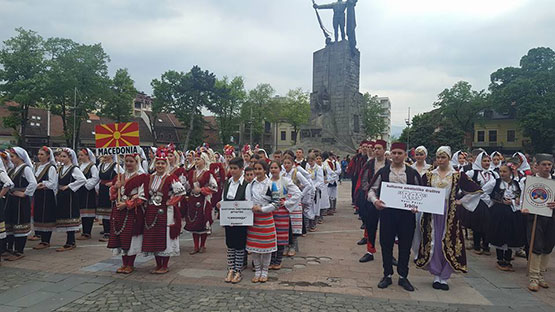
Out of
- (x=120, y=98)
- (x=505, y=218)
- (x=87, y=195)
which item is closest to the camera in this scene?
(x=505, y=218)

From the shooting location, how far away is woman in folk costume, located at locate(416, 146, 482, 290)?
5.09 metres

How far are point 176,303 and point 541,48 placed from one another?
1982 inches

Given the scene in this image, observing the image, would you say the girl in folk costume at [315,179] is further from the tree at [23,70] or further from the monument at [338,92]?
the tree at [23,70]

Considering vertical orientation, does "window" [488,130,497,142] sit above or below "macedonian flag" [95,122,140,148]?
above

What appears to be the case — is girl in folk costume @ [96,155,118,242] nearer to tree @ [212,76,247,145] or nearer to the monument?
the monument

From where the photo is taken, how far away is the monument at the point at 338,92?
1062 inches

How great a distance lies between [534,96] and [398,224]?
44.0 m

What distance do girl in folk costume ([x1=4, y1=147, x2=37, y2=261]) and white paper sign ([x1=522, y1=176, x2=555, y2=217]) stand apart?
7.85m

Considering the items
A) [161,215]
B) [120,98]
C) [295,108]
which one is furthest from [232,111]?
[161,215]

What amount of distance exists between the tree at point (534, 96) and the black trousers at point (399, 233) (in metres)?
42.7

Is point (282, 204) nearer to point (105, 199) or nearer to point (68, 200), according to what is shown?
point (68, 200)

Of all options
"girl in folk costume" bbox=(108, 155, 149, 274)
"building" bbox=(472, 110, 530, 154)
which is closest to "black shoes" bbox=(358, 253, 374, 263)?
"girl in folk costume" bbox=(108, 155, 149, 274)

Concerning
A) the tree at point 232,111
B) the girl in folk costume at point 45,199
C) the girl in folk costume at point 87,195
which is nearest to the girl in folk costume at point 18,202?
the girl in folk costume at point 45,199

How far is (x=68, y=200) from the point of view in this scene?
720cm
